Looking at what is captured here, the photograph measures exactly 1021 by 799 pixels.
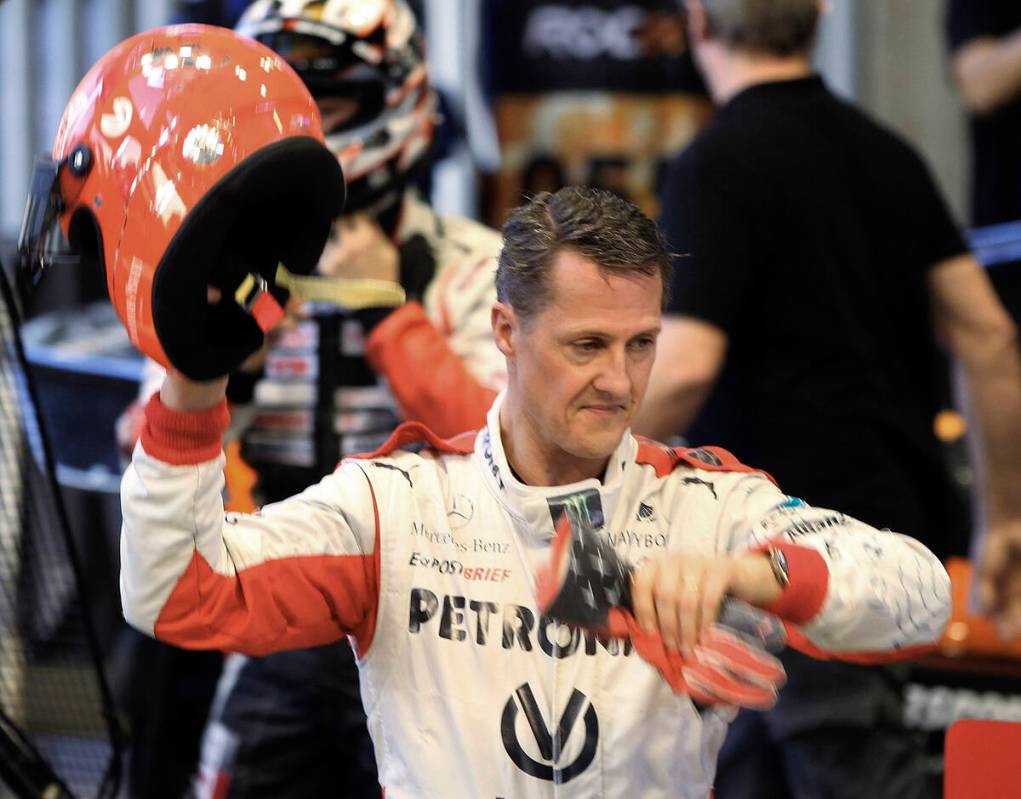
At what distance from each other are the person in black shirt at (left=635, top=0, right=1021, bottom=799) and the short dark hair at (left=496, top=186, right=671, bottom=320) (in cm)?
60

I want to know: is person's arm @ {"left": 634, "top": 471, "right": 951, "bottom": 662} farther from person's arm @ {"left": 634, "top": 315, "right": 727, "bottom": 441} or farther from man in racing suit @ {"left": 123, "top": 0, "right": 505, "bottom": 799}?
man in racing suit @ {"left": 123, "top": 0, "right": 505, "bottom": 799}

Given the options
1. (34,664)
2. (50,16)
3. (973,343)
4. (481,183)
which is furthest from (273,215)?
(50,16)

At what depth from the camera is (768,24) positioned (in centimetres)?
254

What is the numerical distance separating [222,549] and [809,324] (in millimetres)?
1110

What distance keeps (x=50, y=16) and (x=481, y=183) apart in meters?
1.51

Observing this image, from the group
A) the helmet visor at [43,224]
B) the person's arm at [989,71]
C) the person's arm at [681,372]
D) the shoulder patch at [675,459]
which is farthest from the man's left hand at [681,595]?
the person's arm at [989,71]

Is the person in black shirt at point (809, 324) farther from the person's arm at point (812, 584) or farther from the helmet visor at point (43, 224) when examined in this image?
the helmet visor at point (43, 224)

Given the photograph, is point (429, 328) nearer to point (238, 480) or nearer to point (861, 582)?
point (238, 480)

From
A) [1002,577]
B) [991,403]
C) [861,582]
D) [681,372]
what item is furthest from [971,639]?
[861,582]

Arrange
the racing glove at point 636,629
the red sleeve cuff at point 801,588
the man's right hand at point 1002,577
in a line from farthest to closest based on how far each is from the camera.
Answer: the man's right hand at point 1002,577
the red sleeve cuff at point 801,588
the racing glove at point 636,629

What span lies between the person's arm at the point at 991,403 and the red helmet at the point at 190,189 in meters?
1.30

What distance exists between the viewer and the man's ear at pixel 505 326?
1.81 m

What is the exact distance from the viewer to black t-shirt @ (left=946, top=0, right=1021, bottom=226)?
11.9 feet

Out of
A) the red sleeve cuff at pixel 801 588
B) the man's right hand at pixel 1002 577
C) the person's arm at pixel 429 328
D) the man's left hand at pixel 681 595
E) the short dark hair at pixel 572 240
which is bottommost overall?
the man's right hand at pixel 1002 577
